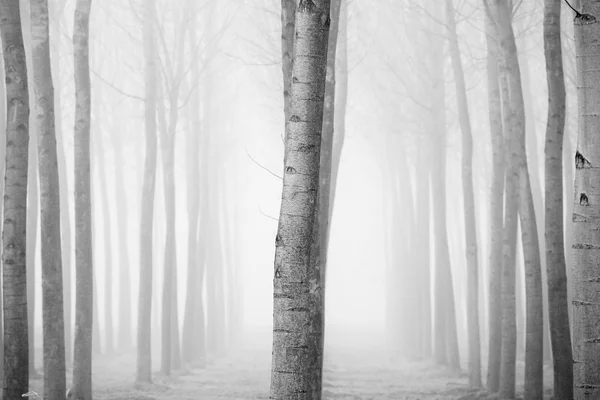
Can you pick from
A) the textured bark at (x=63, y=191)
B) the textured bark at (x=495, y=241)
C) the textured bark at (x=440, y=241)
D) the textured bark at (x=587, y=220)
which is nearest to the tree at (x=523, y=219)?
the textured bark at (x=495, y=241)

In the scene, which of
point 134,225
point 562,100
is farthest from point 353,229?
point 562,100

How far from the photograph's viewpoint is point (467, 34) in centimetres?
1825

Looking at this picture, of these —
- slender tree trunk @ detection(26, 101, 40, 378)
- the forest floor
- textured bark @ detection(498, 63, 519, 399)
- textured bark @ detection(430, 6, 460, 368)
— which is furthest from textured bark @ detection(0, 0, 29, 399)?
textured bark @ detection(430, 6, 460, 368)

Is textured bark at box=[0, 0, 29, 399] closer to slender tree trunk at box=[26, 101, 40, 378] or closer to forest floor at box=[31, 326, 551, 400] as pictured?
forest floor at box=[31, 326, 551, 400]

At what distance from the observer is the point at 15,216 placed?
6273 mm

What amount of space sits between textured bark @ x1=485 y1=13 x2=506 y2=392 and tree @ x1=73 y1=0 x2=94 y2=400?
555 centimetres

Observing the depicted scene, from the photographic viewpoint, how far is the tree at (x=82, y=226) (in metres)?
8.16

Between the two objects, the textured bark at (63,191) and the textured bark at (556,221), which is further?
the textured bark at (63,191)

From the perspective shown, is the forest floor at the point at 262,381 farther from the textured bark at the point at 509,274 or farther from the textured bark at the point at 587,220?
the textured bark at the point at 587,220

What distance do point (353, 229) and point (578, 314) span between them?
58.4 m

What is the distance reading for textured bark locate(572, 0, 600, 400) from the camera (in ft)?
15.0

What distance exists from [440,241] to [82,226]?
8.61 metres

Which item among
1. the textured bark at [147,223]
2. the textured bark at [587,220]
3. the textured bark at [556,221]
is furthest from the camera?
the textured bark at [147,223]

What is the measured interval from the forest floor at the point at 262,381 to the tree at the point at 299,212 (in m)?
6.14
